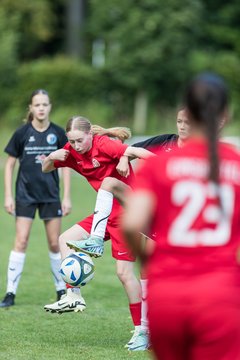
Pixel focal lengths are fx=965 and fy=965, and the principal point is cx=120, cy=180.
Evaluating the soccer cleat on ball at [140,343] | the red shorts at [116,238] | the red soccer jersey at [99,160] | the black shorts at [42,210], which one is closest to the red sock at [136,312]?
the soccer cleat on ball at [140,343]

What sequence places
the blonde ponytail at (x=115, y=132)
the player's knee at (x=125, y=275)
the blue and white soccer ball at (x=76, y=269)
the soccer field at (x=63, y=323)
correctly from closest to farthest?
the blue and white soccer ball at (x=76, y=269) → the soccer field at (x=63, y=323) → the player's knee at (x=125, y=275) → the blonde ponytail at (x=115, y=132)

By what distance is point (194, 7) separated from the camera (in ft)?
126

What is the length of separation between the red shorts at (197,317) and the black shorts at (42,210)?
5.33 m

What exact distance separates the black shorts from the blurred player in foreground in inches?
206

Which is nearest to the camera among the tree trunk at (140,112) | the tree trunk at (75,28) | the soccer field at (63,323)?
the soccer field at (63,323)

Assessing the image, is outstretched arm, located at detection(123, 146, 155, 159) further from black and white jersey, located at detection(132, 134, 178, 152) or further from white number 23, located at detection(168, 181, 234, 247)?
white number 23, located at detection(168, 181, 234, 247)

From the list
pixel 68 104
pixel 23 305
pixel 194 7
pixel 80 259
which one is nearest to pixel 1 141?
pixel 68 104

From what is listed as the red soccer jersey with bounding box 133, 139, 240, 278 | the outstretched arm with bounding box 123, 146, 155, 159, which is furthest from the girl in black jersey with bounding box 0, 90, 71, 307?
the red soccer jersey with bounding box 133, 139, 240, 278

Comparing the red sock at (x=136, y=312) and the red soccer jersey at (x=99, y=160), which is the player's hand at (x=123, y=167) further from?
the red sock at (x=136, y=312)

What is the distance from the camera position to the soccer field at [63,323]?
6.85m

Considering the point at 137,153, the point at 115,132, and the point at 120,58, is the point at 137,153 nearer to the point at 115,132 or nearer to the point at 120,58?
the point at 115,132

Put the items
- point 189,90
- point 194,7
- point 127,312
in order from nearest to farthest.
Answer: point 189,90 → point 127,312 → point 194,7

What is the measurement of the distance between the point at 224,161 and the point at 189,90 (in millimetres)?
318

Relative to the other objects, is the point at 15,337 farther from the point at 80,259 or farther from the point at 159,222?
the point at 159,222
